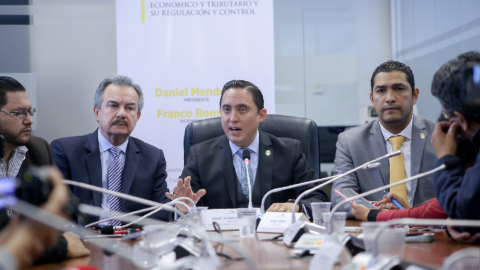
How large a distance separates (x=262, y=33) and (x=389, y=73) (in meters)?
1.33

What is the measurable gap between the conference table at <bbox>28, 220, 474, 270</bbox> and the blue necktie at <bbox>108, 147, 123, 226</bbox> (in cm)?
107

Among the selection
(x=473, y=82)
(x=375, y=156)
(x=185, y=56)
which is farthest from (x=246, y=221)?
(x=185, y=56)

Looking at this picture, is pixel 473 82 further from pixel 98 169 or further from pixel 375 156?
pixel 98 169

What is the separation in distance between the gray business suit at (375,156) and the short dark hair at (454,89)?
97 cm

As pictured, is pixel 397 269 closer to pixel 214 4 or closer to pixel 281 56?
pixel 214 4

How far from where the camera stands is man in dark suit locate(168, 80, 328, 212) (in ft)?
9.07

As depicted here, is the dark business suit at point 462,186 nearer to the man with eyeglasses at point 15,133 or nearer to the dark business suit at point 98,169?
the dark business suit at point 98,169

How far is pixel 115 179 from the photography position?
108 inches

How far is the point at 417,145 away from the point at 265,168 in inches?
37.8

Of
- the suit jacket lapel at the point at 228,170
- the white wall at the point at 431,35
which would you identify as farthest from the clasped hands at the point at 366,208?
the white wall at the point at 431,35

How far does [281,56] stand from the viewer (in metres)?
4.53

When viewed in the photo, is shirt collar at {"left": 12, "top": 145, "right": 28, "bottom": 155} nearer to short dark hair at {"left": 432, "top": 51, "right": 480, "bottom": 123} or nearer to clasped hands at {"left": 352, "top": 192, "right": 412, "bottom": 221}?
clasped hands at {"left": 352, "top": 192, "right": 412, "bottom": 221}

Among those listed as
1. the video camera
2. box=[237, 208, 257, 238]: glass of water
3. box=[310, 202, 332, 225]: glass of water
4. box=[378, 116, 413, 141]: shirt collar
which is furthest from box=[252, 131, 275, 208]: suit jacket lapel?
the video camera

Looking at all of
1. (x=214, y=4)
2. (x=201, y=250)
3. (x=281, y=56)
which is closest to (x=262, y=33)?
(x=214, y=4)
